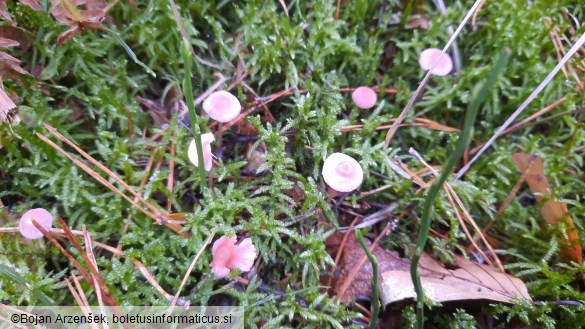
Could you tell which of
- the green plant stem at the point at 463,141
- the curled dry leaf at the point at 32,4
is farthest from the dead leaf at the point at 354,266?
the curled dry leaf at the point at 32,4

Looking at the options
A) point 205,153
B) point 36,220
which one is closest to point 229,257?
point 205,153

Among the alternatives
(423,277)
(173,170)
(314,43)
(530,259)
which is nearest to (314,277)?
(423,277)

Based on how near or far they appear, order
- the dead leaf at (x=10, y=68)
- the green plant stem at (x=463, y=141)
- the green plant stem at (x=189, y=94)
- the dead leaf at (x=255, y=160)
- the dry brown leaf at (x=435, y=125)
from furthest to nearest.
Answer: the dry brown leaf at (x=435, y=125), the dead leaf at (x=255, y=160), the dead leaf at (x=10, y=68), the green plant stem at (x=189, y=94), the green plant stem at (x=463, y=141)

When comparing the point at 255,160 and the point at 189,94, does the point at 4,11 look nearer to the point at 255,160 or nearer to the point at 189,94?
the point at 189,94

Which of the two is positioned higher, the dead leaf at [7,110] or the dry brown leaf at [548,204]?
the dead leaf at [7,110]

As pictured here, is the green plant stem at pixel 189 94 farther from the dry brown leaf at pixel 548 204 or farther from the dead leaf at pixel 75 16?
the dry brown leaf at pixel 548 204

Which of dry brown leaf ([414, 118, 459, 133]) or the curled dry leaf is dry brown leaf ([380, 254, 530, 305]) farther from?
the curled dry leaf
